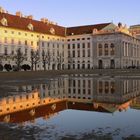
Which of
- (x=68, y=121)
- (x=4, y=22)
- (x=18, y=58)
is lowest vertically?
(x=68, y=121)

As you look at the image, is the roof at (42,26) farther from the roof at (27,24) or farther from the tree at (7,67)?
the tree at (7,67)

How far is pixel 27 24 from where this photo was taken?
338 ft

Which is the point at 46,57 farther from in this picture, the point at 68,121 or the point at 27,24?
the point at 68,121

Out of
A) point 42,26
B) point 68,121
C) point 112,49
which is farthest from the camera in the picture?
point 112,49

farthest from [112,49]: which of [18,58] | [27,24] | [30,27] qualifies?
[18,58]

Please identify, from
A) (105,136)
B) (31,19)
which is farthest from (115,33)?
(105,136)

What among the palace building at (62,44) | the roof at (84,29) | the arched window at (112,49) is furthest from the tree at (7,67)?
the roof at (84,29)

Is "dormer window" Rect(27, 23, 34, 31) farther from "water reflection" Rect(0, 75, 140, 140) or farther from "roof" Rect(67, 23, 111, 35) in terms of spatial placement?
"water reflection" Rect(0, 75, 140, 140)

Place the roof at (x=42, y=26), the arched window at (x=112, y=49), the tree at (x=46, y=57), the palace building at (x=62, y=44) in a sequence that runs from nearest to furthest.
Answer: the palace building at (x=62, y=44) < the roof at (x=42, y=26) < the tree at (x=46, y=57) < the arched window at (x=112, y=49)

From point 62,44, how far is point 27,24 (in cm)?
2161

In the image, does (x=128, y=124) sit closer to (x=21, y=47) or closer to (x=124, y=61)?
(x=21, y=47)

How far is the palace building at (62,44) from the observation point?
94188 millimetres

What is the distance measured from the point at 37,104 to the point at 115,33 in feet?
325

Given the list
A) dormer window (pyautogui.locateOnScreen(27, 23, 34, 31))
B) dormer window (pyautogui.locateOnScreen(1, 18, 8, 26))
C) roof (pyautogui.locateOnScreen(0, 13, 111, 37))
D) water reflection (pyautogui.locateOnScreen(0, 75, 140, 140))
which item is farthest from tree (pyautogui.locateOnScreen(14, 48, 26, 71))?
water reflection (pyautogui.locateOnScreen(0, 75, 140, 140))
